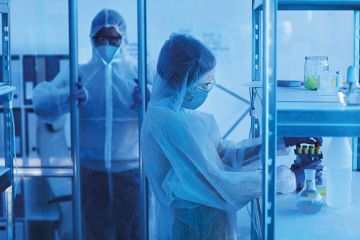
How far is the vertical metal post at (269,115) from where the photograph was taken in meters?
1.29

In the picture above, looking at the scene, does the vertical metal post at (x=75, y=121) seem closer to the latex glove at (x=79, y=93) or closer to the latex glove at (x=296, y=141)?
the latex glove at (x=79, y=93)

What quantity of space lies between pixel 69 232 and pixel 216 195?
186 centimetres

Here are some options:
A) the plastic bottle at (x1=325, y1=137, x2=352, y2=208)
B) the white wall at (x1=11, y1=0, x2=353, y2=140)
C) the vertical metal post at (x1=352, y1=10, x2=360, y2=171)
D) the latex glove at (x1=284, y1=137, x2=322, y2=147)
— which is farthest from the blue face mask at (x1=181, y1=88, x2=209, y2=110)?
the white wall at (x1=11, y1=0, x2=353, y2=140)

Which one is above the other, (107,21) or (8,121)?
(107,21)

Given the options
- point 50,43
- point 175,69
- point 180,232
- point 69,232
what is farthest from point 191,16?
point 180,232

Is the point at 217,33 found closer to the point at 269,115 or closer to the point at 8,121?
the point at 8,121

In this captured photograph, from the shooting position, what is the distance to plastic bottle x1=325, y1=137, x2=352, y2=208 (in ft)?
6.01

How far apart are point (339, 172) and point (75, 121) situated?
1.30 meters

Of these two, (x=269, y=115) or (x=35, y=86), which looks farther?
(x=35, y=86)

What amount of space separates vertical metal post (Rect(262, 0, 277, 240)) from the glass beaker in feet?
2.33

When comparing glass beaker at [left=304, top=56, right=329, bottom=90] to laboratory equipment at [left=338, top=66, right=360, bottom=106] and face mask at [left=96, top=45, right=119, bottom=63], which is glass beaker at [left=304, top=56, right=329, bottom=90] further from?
face mask at [left=96, top=45, right=119, bottom=63]

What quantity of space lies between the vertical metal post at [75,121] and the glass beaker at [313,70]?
1.01m

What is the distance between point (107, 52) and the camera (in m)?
2.97

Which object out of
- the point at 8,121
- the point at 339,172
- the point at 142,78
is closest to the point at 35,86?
the point at 142,78
